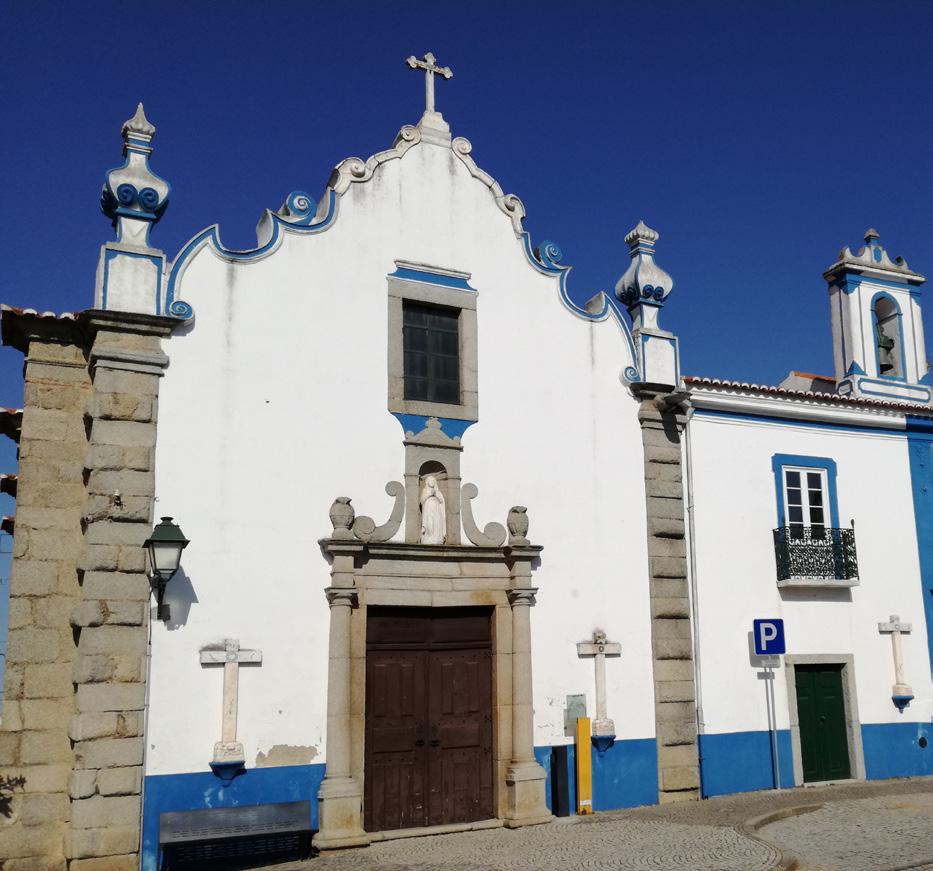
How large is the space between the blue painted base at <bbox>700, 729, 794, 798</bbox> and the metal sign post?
0.18 ft

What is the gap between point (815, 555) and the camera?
42.5ft

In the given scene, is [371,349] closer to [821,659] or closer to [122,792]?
[122,792]

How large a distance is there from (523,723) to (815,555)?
476 centimetres

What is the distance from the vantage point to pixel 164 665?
30.4ft

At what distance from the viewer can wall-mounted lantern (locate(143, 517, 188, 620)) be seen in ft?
29.7

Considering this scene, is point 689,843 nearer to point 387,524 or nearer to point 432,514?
point 432,514

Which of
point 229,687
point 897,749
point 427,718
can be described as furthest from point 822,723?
point 229,687

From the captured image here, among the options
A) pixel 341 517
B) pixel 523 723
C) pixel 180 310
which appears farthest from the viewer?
pixel 523 723

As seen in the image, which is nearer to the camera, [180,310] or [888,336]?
[180,310]

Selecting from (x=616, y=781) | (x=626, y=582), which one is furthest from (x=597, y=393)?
(x=616, y=781)

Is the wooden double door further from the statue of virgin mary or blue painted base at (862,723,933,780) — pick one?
blue painted base at (862,723,933,780)

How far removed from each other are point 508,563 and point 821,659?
4653 mm

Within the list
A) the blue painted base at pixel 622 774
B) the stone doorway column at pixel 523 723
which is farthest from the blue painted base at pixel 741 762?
the stone doorway column at pixel 523 723

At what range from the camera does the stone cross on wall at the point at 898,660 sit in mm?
13211
